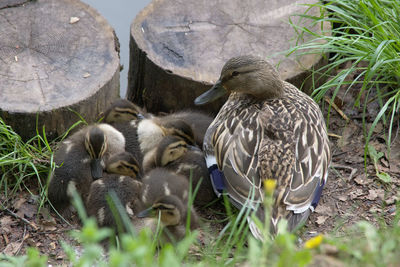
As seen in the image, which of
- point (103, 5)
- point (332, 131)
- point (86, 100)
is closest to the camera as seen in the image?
point (86, 100)

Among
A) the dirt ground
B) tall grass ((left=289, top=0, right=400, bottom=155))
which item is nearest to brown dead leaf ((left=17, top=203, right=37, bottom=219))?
the dirt ground

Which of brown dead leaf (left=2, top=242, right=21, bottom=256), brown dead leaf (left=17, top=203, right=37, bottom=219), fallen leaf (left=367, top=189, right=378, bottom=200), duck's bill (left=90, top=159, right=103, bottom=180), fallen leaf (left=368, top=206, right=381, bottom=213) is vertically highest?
duck's bill (left=90, top=159, right=103, bottom=180)

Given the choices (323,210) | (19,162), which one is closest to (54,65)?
(19,162)

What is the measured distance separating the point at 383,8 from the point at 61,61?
239cm

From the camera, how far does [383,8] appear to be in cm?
470

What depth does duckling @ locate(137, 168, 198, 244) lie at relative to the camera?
146 inches

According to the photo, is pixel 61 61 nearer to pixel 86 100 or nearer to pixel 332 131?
pixel 86 100

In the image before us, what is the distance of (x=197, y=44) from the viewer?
4.85 meters

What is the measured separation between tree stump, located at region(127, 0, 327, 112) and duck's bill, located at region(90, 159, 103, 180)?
2.93ft

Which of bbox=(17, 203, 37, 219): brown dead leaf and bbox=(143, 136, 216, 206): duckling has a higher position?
bbox=(143, 136, 216, 206): duckling

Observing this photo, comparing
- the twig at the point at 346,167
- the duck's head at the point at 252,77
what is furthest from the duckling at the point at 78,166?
the twig at the point at 346,167

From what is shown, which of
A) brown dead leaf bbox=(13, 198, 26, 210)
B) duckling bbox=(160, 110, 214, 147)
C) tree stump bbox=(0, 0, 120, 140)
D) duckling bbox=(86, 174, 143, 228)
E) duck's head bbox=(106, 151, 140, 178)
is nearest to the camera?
duckling bbox=(86, 174, 143, 228)

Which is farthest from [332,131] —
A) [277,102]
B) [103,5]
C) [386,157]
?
[103,5]

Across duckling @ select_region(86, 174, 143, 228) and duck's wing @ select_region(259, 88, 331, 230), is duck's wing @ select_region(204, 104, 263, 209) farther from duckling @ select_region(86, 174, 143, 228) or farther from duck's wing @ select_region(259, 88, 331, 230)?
duckling @ select_region(86, 174, 143, 228)
